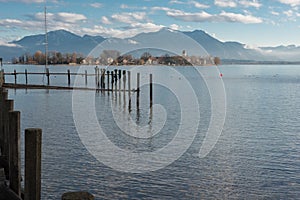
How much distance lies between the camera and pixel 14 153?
364 inches

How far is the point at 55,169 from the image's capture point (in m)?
14.9

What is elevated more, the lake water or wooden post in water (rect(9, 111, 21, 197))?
wooden post in water (rect(9, 111, 21, 197))

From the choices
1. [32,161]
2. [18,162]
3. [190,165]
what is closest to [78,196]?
[32,161]

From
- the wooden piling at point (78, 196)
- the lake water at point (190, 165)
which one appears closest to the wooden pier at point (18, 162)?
the wooden piling at point (78, 196)

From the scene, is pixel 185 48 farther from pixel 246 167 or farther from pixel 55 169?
pixel 55 169

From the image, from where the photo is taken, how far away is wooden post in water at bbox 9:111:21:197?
8.70 metres

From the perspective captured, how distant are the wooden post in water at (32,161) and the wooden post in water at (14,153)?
83.5 inches

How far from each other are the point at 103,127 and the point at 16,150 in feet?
53.3

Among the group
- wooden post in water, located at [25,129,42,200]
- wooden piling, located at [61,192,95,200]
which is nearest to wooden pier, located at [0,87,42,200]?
wooden post in water, located at [25,129,42,200]

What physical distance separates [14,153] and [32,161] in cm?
303

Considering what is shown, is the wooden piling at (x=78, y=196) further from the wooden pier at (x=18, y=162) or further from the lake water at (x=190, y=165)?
the lake water at (x=190, y=165)

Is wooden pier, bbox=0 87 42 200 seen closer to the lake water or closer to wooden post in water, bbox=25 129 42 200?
wooden post in water, bbox=25 129 42 200

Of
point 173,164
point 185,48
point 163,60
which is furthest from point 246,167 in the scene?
point 163,60

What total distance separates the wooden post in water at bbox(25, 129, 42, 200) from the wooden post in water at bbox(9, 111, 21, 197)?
83.5 inches
